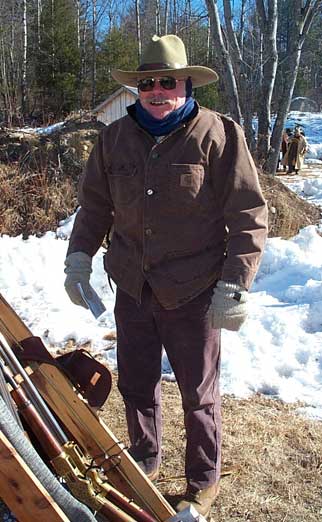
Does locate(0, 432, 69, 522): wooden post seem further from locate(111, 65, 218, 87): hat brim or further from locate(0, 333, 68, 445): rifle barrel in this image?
locate(111, 65, 218, 87): hat brim

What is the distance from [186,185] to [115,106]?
11616mm

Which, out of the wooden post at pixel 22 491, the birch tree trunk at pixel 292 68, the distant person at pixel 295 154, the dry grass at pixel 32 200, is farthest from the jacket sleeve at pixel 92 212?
the distant person at pixel 295 154

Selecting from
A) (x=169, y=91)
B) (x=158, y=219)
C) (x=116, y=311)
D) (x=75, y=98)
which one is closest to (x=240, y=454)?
(x=116, y=311)

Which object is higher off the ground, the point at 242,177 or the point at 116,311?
the point at 242,177

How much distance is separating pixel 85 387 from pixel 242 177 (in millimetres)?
1003

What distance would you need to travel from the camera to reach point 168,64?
241cm

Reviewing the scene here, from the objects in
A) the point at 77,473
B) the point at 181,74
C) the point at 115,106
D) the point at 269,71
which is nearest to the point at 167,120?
the point at 181,74

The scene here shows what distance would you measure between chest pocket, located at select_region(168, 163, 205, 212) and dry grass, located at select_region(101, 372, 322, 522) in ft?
4.45

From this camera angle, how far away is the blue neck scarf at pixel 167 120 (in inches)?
94.3

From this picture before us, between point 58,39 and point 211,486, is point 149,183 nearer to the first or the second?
point 211,486

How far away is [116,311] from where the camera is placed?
2.71m

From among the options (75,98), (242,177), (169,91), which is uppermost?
(169,91)

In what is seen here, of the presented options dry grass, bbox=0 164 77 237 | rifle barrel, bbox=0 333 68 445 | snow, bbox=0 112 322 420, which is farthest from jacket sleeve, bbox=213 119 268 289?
dry grass, bbox=0 164 77 237

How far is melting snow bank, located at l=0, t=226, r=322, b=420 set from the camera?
3.98m
